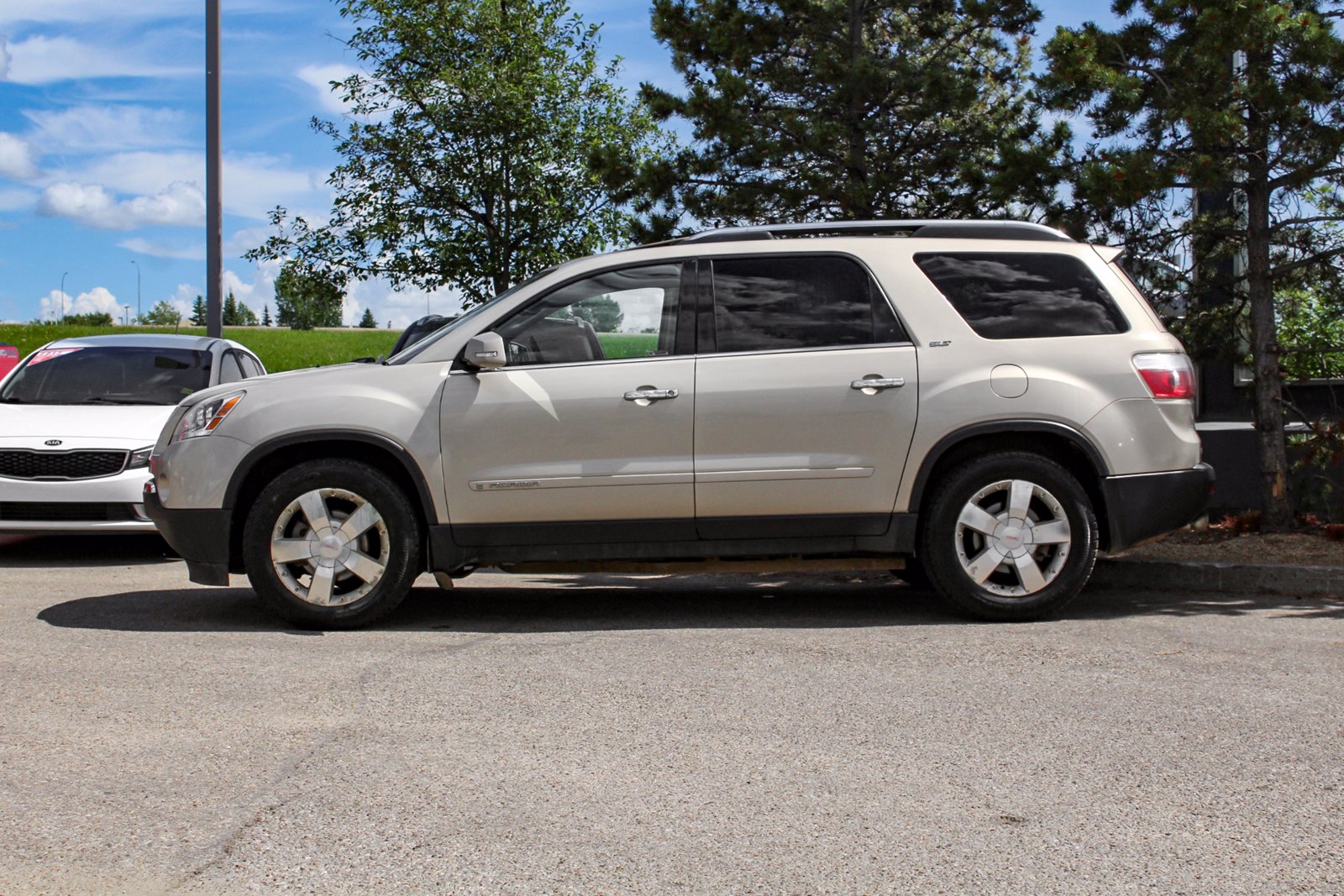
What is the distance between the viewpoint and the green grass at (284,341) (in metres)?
65.4

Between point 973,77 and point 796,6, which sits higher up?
point 796,6

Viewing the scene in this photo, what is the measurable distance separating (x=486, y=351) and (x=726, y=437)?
1202 millimetres

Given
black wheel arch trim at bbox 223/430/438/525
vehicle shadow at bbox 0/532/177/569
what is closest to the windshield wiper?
vehicle shadow at bbox 0/532/177/569

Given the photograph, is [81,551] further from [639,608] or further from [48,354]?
[639,608]

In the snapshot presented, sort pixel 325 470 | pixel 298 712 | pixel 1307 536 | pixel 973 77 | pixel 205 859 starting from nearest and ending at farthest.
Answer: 1. pixel 205 859
2. pixel 298 712
3. pixel 325 470
4. pixel 1307 536
5. pixel 973 77

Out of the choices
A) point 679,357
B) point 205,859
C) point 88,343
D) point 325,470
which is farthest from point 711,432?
point 88,343

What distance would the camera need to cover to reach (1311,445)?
29.6ft

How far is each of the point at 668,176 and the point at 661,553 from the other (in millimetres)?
5709

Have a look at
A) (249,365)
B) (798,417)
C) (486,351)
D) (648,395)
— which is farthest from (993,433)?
(249,365)

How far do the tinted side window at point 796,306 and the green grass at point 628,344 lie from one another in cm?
33

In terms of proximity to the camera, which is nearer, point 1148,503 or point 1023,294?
point 1148,503

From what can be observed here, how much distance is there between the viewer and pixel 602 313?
6.52m

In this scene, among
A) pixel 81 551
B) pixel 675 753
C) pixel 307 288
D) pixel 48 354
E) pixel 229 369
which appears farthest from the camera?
pixel 307 288

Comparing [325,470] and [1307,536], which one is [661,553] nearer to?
[325,470]
